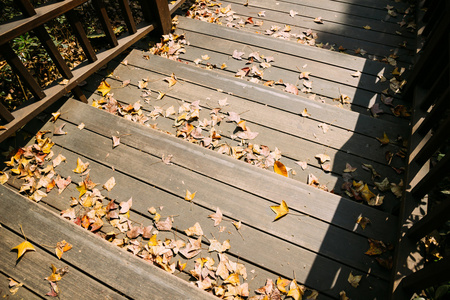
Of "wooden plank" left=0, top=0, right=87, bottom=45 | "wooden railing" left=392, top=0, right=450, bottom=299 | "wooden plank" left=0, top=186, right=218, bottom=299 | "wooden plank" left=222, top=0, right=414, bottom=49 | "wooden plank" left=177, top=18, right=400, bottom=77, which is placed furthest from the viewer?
"wooden plank" left=222, top=0, right=414, bottom=49

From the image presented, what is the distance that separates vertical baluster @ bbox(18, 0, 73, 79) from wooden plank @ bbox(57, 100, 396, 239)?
55 centimetres

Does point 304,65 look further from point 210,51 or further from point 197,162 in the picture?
point 197,162

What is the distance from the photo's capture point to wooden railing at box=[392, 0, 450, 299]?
135 centimetres

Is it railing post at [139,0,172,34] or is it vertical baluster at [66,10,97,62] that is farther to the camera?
railing post at [139,0,172,34]

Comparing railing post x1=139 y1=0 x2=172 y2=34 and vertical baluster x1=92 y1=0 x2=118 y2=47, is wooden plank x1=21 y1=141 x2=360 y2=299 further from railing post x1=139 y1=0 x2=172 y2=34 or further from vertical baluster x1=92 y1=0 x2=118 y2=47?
railing post x1=139 y1=0 x2=172 y2=34

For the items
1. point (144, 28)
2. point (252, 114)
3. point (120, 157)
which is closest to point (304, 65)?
point (252, 114)

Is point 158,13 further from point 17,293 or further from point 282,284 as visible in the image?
point 282,284

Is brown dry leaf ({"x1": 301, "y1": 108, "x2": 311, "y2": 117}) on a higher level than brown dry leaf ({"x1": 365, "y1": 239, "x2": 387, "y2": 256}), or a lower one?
higher

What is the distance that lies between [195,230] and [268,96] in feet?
5.18

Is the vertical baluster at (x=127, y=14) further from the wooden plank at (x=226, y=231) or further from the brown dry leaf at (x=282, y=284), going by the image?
the brown dry leaf at (x=282, y=284)

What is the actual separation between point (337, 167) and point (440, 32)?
4.45 ft

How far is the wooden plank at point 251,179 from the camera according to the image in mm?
1963

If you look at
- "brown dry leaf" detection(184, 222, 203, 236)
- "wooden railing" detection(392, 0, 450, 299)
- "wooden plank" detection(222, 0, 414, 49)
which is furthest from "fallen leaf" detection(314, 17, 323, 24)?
"brown dry leaf" detection(184, 222, 203, 236)

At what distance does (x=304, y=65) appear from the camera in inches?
125
